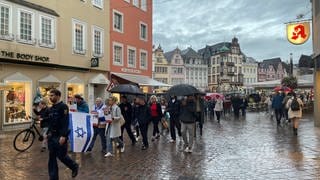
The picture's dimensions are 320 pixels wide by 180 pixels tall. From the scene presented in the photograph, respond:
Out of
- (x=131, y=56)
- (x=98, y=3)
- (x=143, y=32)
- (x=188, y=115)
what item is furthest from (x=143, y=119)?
(x=143, y=32)

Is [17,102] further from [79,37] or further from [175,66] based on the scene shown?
[175,66]

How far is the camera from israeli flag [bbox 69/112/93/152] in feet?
34.5

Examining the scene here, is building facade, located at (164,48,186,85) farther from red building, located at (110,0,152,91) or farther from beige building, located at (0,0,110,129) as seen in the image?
beige building, located at (0,0,110,129)

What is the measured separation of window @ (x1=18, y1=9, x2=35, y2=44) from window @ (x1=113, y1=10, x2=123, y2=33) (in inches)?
392

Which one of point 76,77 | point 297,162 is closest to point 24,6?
point 76,77

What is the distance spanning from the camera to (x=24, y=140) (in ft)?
43.4

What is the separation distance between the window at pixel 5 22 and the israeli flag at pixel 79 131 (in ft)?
38.0

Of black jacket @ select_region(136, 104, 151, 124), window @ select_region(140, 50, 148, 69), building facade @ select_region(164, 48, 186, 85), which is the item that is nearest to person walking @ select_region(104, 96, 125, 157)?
black jacket @ select_region(136, 104, 151, 124)

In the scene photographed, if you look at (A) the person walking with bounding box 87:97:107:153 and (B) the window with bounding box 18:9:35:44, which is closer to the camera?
(A) the person walking with bounding box 87:97:107:153

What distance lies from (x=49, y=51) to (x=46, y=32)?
1.11m

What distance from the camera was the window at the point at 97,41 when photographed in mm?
28845

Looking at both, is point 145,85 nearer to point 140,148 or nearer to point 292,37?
point 292,37

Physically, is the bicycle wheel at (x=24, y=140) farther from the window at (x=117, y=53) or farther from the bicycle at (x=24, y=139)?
the window at (x=117, y=53)

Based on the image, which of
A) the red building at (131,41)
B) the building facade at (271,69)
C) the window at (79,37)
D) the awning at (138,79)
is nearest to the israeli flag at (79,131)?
the window at (79,37)
